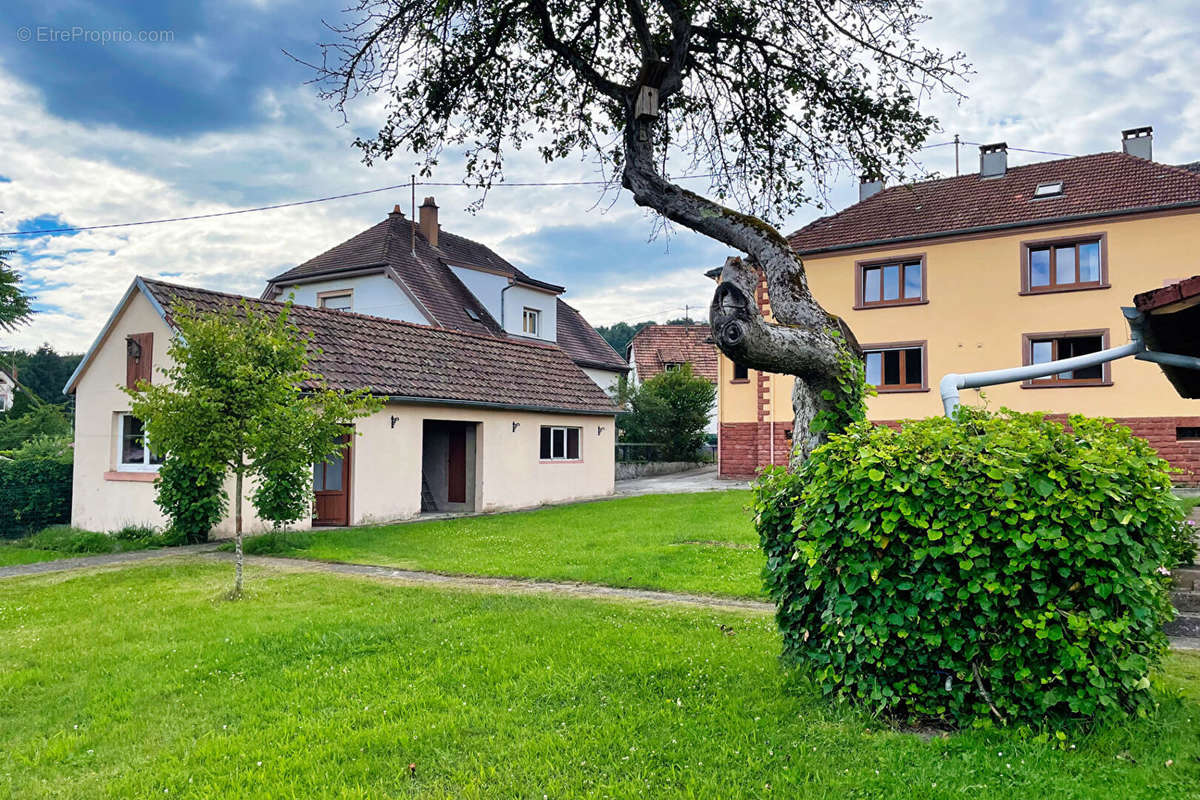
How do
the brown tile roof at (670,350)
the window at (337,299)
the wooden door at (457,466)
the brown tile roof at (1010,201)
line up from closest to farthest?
the wooden door at (457,466), the brown tile roof at (1010,201), the window at (337,299), the brown tile roof at (670,350)

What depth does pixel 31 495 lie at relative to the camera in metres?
19.0

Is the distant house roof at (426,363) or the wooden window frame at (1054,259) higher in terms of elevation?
→ the wooden window frame at (1054,259)

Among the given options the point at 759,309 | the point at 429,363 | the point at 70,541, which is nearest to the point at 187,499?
the point at 70,541

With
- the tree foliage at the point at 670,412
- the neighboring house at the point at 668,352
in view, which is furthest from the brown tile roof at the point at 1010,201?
the neighboring house at the point at 668,352

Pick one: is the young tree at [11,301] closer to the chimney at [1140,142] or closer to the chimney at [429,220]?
the chimney at [429,220]

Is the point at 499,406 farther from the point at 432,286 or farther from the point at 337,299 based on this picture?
the point at 337,299

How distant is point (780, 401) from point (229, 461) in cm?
2178

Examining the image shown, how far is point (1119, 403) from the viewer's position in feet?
77.9

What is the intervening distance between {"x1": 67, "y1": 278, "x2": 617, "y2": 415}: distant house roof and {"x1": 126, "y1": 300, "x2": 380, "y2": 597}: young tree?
16.7 ft

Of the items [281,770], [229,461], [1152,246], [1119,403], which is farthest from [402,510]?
[1152,246]

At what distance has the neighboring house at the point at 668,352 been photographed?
51447mm

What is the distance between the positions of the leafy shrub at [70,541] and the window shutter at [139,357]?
323 cm

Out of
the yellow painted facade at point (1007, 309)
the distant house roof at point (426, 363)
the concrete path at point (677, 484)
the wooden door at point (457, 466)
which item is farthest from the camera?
the concrete path at point (677, 484)

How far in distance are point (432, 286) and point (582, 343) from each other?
1111 cm
